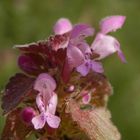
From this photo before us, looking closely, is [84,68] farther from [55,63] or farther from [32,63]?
[32,63]

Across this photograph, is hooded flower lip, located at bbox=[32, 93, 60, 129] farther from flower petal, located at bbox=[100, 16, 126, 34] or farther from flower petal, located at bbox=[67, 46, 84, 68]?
flower petal, located at bbox=[100, 16, 126, 34]

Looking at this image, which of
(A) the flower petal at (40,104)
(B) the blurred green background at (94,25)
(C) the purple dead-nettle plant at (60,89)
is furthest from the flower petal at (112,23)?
(B) the blurred green background at (94,25)

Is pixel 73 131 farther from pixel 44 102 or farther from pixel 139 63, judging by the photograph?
pixel 139 63

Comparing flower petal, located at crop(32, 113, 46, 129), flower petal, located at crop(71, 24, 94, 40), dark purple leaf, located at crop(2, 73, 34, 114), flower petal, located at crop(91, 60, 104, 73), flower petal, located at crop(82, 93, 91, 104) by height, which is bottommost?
→ flower petal, located at crop(32, 113, 46, 129)

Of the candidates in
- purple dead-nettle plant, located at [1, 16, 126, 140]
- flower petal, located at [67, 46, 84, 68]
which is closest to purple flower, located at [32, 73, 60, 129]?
purple dead-nettle plant, located at [1, 16, 126, 140]

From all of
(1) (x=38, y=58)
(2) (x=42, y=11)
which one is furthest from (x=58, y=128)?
(2) (x=42, y=11)
